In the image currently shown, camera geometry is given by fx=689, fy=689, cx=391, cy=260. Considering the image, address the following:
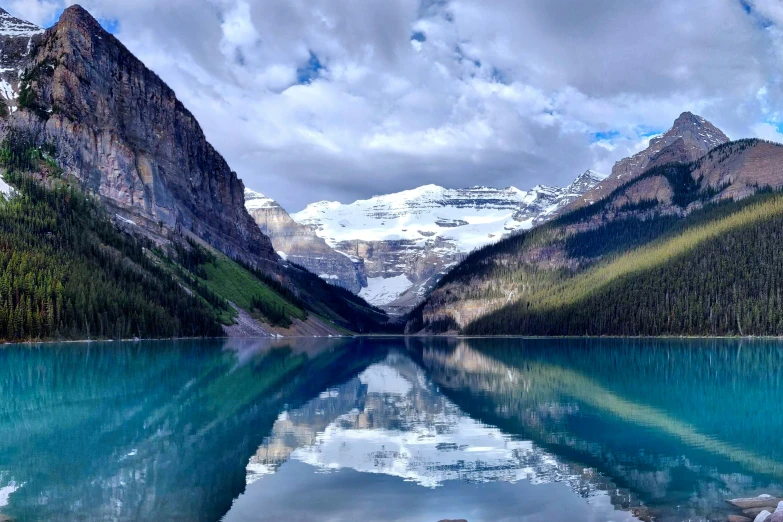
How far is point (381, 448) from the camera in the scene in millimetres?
31047

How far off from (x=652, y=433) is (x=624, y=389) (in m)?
19.8

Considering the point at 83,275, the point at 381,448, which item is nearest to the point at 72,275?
the point at 83,275

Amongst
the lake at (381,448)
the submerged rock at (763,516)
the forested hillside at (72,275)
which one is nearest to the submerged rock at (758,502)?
the lake at (381,448)

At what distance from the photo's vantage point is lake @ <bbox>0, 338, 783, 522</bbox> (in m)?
21.6

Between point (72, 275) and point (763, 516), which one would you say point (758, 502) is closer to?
point (763, 516)

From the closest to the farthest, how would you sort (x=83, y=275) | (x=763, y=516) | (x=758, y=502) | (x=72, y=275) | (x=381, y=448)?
1. (x=763, y=516)
2. (x=758, y=502)
3. (x=381, y=448)
4. (x=72, y=275)
5. (x=83, y=275)

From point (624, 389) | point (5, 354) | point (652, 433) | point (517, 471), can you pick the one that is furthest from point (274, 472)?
point (5, 354)

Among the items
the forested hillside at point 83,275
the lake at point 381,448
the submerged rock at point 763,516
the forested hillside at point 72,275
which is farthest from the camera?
the forested hillside at point 83,275

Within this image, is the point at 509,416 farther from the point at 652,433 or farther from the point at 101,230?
the point at 101,230

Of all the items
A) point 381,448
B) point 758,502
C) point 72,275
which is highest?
point 72,275

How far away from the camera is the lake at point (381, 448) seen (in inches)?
849

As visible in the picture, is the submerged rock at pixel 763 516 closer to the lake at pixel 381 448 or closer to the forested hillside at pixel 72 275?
the lake at pixel 381 448

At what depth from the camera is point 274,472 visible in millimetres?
25938

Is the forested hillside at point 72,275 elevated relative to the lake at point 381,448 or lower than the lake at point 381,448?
elevated
